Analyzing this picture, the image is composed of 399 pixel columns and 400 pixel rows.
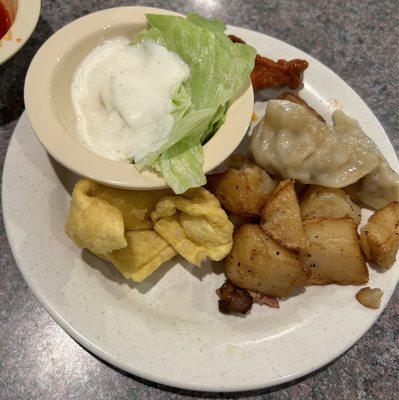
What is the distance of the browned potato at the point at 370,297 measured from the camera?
141cm

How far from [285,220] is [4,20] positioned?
1301 mm


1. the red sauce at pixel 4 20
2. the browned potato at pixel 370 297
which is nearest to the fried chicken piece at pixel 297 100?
the browned potato at pixel 370 297

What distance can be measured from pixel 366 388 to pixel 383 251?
50 cm

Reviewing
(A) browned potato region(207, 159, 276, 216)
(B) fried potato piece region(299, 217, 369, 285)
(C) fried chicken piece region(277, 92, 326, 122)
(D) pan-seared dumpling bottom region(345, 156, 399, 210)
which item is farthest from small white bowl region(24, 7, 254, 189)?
(D) pan-seared dumpling bottom region(345, 156, 399, 210)

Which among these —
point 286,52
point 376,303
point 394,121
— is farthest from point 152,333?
point 394,121

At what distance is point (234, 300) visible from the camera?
140cm

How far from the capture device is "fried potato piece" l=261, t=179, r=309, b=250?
1.37 meters

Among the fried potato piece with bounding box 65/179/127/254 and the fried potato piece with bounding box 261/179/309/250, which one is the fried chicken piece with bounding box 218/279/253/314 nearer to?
the fried potato piece with bounding box 261/179/309/250

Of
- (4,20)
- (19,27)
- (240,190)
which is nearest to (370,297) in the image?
(240,190)

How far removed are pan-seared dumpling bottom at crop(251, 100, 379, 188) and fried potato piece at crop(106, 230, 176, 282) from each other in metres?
0.47

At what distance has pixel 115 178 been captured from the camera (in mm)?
1257

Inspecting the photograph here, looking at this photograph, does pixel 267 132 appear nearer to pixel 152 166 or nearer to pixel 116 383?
pixel 152 166

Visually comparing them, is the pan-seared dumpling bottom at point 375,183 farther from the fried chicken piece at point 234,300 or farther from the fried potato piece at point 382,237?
the fried chicken piece at point 234,300

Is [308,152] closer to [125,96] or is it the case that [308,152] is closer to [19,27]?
[125,96]
